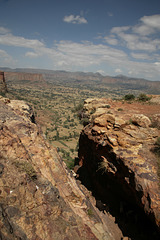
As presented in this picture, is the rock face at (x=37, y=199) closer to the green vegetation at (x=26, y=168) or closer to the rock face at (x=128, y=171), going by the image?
the green vegetation at (x=26, y=168)

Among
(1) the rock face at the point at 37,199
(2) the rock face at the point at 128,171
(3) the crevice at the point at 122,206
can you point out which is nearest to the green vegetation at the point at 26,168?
(1) the rock face at the point at 37,199

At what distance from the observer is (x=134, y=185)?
9086 millimetres

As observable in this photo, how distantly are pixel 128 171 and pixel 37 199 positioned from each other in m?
6.21

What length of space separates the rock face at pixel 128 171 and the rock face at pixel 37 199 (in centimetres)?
202

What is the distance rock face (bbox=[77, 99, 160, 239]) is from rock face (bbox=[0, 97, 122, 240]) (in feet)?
6.63

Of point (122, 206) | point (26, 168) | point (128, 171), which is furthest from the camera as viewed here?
point (122, 206)

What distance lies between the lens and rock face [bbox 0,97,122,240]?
5.52 meters

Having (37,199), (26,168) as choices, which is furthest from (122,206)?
(26,168)

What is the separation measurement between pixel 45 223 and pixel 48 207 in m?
0.70

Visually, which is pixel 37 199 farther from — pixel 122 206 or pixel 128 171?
pixel 122 206

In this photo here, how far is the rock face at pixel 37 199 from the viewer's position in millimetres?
5520

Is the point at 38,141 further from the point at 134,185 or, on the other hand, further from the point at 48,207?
the point at 134,185

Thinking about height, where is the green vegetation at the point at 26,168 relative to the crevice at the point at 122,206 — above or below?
above

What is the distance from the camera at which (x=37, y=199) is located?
665 cm
